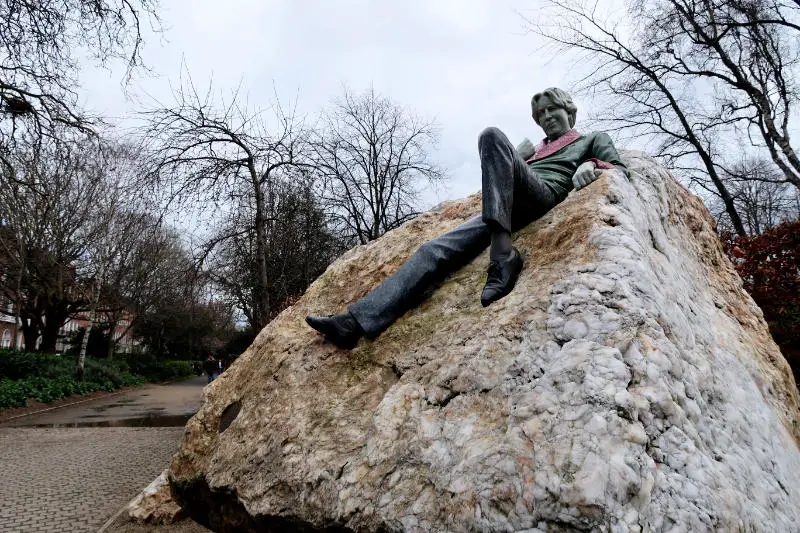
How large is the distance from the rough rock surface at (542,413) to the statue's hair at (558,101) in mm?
686

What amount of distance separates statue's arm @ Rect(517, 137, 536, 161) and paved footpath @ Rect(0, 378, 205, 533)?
451cm

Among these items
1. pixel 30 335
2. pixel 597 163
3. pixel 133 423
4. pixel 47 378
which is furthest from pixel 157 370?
pixel 597 163

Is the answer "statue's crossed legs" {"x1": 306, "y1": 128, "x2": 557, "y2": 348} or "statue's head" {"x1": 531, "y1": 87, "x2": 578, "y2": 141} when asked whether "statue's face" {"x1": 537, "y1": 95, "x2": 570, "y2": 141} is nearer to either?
"statue's head" {"x1": 531, "y1": 87, "x2": 578, "y2": 141}

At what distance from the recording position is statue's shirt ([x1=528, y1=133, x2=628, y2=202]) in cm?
297

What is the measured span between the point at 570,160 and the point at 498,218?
3.27ft

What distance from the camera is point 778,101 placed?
411 inches

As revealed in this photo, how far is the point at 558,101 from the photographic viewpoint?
342 cm

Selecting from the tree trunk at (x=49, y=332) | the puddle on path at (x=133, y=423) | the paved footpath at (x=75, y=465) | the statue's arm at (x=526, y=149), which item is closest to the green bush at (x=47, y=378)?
the paved footpath at (x=75, y=465)

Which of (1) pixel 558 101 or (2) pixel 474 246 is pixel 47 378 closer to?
(2) pixel 474 246

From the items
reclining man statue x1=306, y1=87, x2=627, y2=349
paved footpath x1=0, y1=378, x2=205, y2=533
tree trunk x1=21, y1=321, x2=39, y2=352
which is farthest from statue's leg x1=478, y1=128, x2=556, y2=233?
tree trunk x1=21, y1=321, x2=39, y2=352

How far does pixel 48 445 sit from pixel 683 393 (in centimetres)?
936

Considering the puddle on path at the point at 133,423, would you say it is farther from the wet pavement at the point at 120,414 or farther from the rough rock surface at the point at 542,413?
the rough rock surface at the point at 542,413

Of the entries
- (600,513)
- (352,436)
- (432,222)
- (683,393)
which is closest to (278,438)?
(352,436)

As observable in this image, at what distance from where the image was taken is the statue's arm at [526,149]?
3498 mm
